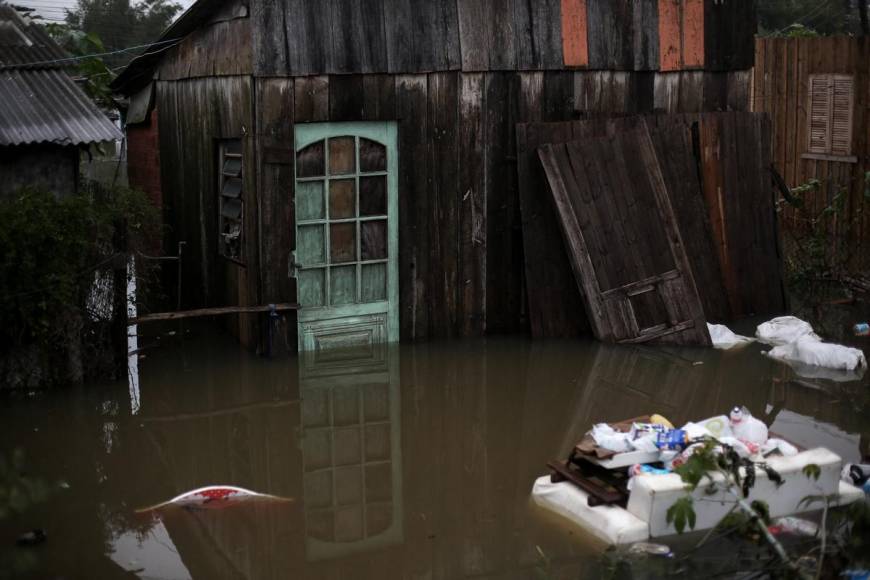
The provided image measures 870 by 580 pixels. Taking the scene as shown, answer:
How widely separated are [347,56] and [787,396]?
5189mm

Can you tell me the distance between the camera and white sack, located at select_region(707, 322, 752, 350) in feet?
34.5

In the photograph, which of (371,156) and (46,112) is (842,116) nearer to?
(371,156)

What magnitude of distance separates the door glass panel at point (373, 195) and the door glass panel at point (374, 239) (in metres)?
0.11

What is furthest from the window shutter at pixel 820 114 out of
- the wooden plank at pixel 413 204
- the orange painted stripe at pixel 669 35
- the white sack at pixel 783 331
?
the wooden plank at pixel 413 204

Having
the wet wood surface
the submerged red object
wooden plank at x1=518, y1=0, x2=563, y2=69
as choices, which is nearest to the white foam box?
the submerged red object

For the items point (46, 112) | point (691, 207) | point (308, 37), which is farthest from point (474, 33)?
point (46, 112)

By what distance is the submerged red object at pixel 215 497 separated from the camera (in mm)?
6559

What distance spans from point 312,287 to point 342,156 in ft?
Result: 4.37

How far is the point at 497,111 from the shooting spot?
1077 centimetres

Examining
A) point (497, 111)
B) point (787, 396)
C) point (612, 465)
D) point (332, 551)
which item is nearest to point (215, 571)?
point (332, 551)

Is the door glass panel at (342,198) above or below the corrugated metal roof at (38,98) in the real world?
below

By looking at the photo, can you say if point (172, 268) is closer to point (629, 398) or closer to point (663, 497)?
point (629, 398)

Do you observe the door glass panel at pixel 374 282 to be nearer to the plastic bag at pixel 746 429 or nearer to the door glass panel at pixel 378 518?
the door glass panel at pixel 378 518

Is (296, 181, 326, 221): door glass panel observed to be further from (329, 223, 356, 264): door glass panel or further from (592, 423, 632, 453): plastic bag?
(592, 423, 632, 453): plastic bag
